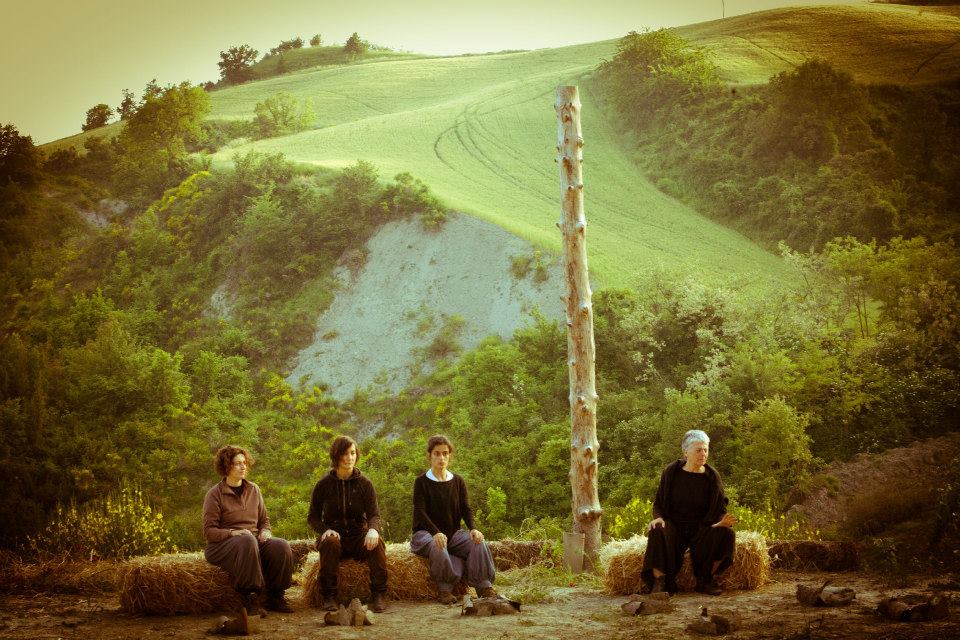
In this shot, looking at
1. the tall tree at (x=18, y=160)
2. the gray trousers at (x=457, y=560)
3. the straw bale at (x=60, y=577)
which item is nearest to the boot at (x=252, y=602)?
the gray trousers at (x=457, y=560)

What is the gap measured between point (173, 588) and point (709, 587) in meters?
3.60

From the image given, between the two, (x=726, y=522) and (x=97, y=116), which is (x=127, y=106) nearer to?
(x=97, y=116)

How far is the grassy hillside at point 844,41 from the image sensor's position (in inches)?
712

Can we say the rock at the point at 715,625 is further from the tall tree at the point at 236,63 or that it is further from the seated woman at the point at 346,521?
the tall tree at the point at 236,63

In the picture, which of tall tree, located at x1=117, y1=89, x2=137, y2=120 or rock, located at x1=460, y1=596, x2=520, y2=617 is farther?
tall tree, located at x1=117, y1=89, x2=137, y2=120

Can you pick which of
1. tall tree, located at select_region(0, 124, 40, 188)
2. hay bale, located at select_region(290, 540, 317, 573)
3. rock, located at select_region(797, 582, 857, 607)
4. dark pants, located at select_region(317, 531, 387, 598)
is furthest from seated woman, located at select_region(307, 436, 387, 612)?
tall tree, located at select_region(0, 124, 40, 188)

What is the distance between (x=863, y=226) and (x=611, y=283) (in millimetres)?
4754

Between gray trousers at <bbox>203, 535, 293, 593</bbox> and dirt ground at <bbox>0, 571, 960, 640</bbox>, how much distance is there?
246mm

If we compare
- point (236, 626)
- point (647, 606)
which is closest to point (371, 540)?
point (236, 626)

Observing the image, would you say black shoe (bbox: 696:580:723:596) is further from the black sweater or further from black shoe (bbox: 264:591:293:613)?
black shoe (bbox: 264:591:293:613)

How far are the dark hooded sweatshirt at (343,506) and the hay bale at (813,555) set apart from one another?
3.18 metres

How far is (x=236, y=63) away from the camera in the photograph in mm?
23844

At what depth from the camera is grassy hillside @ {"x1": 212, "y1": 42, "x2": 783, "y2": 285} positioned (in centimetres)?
1744

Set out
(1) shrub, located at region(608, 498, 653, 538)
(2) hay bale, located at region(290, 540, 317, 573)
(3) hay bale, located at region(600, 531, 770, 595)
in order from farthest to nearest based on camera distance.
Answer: (1) shrub, located at region(608, 498, 653, 538)
(2) hay bale, located at region(290, 540, 317, 573)
(3) hay bale, located at region(600, 531, 770, 595)
